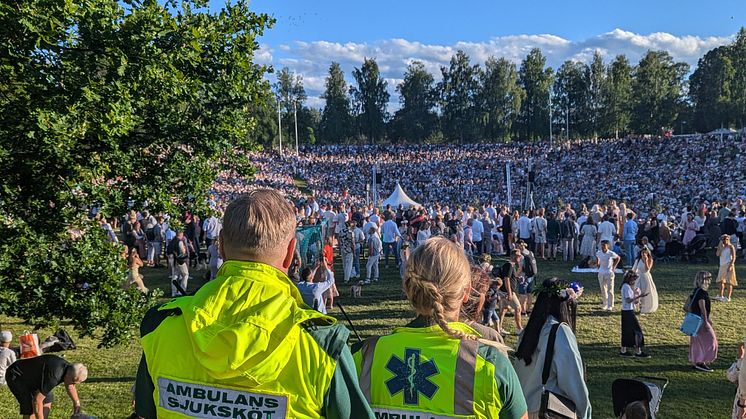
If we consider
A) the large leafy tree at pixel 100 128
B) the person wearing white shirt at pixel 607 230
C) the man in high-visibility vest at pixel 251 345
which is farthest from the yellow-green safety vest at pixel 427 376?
the person wearing white shirt at pixel 607 230

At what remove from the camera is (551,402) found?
12.3 ft

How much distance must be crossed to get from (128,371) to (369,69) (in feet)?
262

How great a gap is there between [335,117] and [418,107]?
12130 mm

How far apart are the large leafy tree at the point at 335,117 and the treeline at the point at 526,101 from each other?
0.48ft

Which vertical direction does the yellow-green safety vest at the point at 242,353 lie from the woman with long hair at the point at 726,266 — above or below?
above

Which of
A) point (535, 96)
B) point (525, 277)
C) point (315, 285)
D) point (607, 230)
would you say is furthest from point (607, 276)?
point (535, 96)

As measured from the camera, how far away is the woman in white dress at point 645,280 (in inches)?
431

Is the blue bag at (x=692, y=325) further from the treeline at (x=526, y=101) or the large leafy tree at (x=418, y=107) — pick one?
the large leafy tree at (x=418, y=107)

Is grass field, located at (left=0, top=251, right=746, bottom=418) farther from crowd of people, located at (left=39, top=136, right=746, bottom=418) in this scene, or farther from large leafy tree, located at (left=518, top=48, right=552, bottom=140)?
large leafy tree, located at (left=518, top=48, right=552, bottom=140)

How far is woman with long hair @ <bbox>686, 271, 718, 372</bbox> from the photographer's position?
8078 millimetres

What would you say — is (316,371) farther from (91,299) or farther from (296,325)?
(91,299)

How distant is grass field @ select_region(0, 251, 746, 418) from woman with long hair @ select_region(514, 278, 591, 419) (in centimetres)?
341

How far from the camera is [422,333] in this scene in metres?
2.16

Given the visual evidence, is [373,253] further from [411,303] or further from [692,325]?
[411,303]
